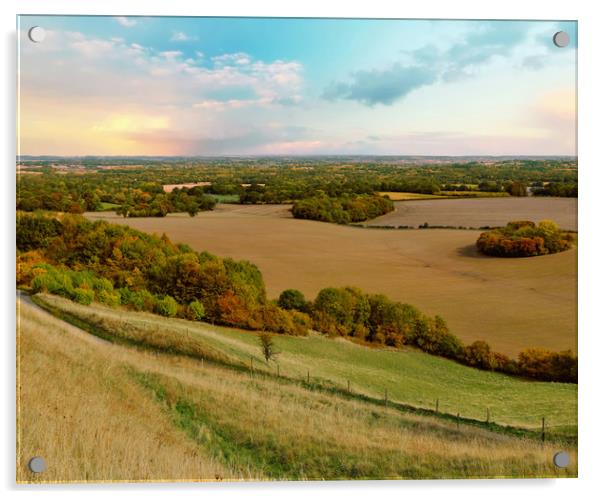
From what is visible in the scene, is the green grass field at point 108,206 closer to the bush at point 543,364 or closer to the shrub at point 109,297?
the shrub at point 109,297

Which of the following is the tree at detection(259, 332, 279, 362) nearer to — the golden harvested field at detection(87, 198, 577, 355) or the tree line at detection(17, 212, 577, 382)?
the tree line at detection(17, 212, 577, 382)

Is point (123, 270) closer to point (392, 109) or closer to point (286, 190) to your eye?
point (286, 190)

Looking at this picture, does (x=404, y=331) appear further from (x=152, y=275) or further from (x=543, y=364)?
(x=152, y=275)

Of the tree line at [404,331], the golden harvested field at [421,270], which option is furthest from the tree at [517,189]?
the tree line at [404,331]

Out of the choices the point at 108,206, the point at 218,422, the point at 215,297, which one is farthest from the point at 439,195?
the point at 108,206

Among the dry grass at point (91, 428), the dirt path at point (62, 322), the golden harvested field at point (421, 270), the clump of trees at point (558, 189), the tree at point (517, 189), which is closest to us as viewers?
the dry grass at point (91, 428)
